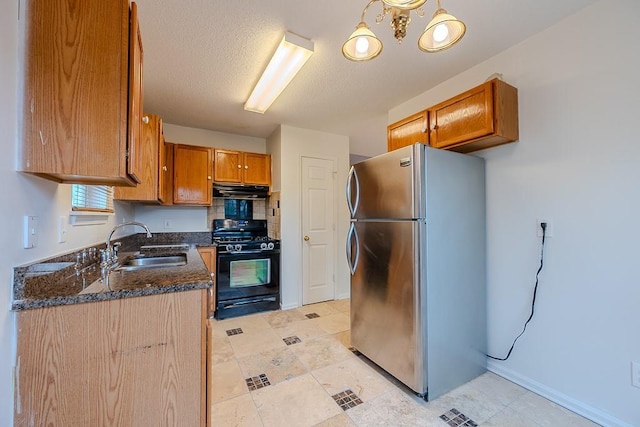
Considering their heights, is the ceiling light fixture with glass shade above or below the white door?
above

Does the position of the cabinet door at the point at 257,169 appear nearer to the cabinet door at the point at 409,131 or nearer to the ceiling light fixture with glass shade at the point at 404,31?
the cabinet door at the point at 409,131

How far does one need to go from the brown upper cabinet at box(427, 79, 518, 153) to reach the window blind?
2.53 meters

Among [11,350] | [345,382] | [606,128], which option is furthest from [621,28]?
[11,350]

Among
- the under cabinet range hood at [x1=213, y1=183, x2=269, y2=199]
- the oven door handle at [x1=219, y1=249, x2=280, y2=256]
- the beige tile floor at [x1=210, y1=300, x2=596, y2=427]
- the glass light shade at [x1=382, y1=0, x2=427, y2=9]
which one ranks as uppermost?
the glass light shade at [x1=382, y1=0, x2=427, y2=9]

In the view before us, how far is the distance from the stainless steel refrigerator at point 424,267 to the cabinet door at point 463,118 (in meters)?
0.19

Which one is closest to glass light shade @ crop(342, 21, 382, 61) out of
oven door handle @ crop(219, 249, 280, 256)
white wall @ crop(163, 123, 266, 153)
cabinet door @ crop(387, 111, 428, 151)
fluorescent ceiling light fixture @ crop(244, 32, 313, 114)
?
fluorescent ceiling light fixture @ crop(244, 32, 313, 114)

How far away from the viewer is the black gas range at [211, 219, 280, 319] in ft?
10.2

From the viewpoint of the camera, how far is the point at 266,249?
336 centimetres

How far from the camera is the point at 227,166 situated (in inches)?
139

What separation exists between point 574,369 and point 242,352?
2406 mm

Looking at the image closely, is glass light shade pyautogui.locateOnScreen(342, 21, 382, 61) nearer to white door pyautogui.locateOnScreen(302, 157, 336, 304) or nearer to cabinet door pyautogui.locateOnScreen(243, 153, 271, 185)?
white door pyautogui.locateOnScreen(302, 157, 336, 304)

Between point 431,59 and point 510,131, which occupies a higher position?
point 431,59

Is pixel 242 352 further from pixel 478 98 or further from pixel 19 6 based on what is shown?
pixel 478 98

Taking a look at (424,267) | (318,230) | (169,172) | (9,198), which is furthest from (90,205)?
(318,230)
